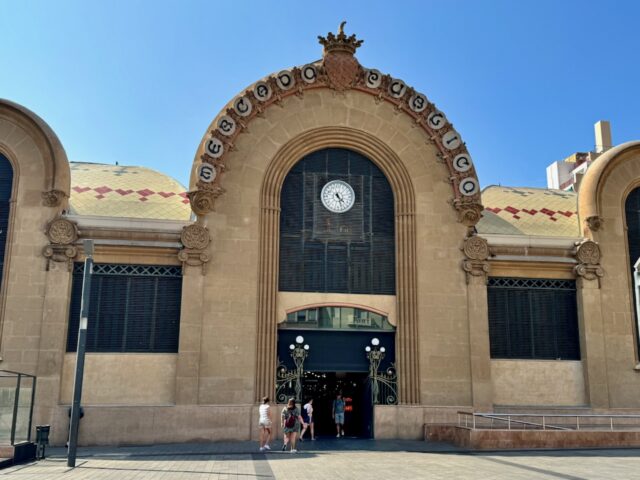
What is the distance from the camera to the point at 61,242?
83.4 feet

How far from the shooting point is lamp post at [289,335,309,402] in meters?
26.1

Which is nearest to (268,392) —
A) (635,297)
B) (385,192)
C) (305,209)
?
(305,209)

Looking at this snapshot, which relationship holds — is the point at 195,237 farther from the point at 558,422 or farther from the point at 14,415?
the point at 558,422

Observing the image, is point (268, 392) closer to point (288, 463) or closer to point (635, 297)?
point (288, 463)

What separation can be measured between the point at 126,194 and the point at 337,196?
30.5ft

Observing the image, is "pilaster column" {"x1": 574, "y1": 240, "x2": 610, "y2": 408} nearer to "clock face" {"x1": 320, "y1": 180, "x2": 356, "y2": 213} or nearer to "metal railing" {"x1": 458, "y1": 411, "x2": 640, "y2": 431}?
"metal railing" {"x1": 458, "y1": 411, "x2": 640, "y2": 431}

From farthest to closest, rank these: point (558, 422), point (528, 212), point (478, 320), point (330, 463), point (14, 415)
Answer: point (528, 212), point (478, 320), point (558, 422), point (14, 415), point (330, 463)

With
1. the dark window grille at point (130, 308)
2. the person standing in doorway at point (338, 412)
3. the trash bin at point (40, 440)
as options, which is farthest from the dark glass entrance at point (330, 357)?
the trash bin at point (40, 440)

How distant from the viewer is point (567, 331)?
28172 mm

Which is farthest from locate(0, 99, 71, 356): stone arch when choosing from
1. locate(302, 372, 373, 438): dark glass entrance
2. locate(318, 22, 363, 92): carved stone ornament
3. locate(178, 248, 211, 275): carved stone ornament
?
locate(318, 22, 363, 92): carved stone ornament

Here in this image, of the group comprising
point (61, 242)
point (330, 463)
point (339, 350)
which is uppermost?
point (61, 242)

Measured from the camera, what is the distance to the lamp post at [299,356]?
2606 cm

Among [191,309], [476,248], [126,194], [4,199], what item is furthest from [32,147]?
[476,248]

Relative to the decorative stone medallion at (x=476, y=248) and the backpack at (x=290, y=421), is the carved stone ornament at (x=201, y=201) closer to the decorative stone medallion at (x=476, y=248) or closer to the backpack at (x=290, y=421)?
the backpack at (x=290, y=421)
